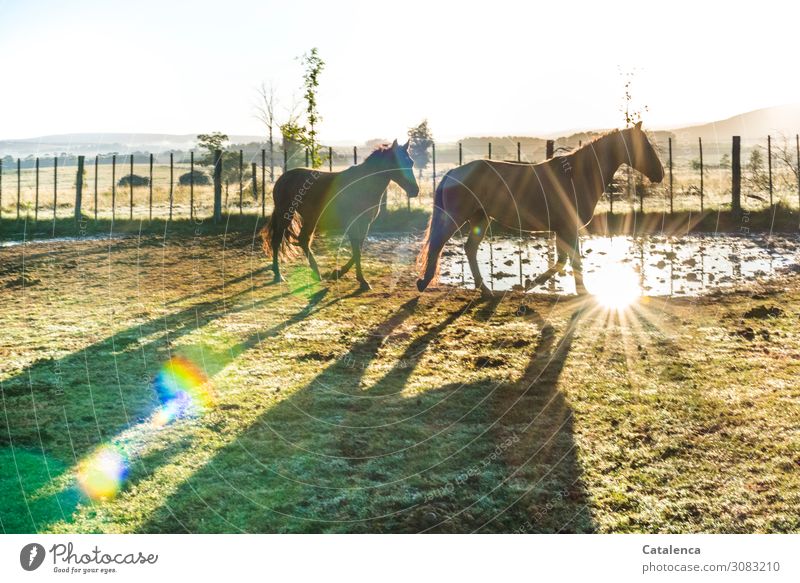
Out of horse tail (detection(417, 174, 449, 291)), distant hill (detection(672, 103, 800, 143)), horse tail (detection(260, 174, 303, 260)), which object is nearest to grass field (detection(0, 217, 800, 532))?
horse tail (detection(417, 174, 449, 291))

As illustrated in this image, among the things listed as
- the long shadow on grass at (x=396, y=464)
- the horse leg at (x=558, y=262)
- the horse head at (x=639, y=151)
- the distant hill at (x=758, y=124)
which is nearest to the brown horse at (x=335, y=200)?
the horse leg at (x=558, y=262)

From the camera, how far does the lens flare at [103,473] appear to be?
17.5 ft

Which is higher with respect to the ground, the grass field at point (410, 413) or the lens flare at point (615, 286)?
the lens flare at point (615, 286)

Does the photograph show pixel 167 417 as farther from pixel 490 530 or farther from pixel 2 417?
pixel 490 530

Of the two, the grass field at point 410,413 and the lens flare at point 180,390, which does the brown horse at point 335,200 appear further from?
the lens flare at point 180,390

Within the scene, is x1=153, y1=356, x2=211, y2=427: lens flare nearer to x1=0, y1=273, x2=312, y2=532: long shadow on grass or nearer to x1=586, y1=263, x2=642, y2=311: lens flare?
x1=0, y1=273, x2=312, y2=532: long shadow on grass

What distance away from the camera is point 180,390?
768 centimetres

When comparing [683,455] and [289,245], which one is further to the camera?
[289,245]

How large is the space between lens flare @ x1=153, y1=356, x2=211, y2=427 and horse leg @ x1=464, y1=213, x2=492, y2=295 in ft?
18.1

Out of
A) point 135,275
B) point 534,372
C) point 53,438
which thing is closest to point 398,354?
point 534,372

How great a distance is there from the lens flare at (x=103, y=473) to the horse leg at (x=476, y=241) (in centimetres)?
737

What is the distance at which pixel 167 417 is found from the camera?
6.89m

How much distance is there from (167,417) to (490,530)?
3664 millimetres

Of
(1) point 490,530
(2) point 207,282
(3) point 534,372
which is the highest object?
(2) point 207,282
